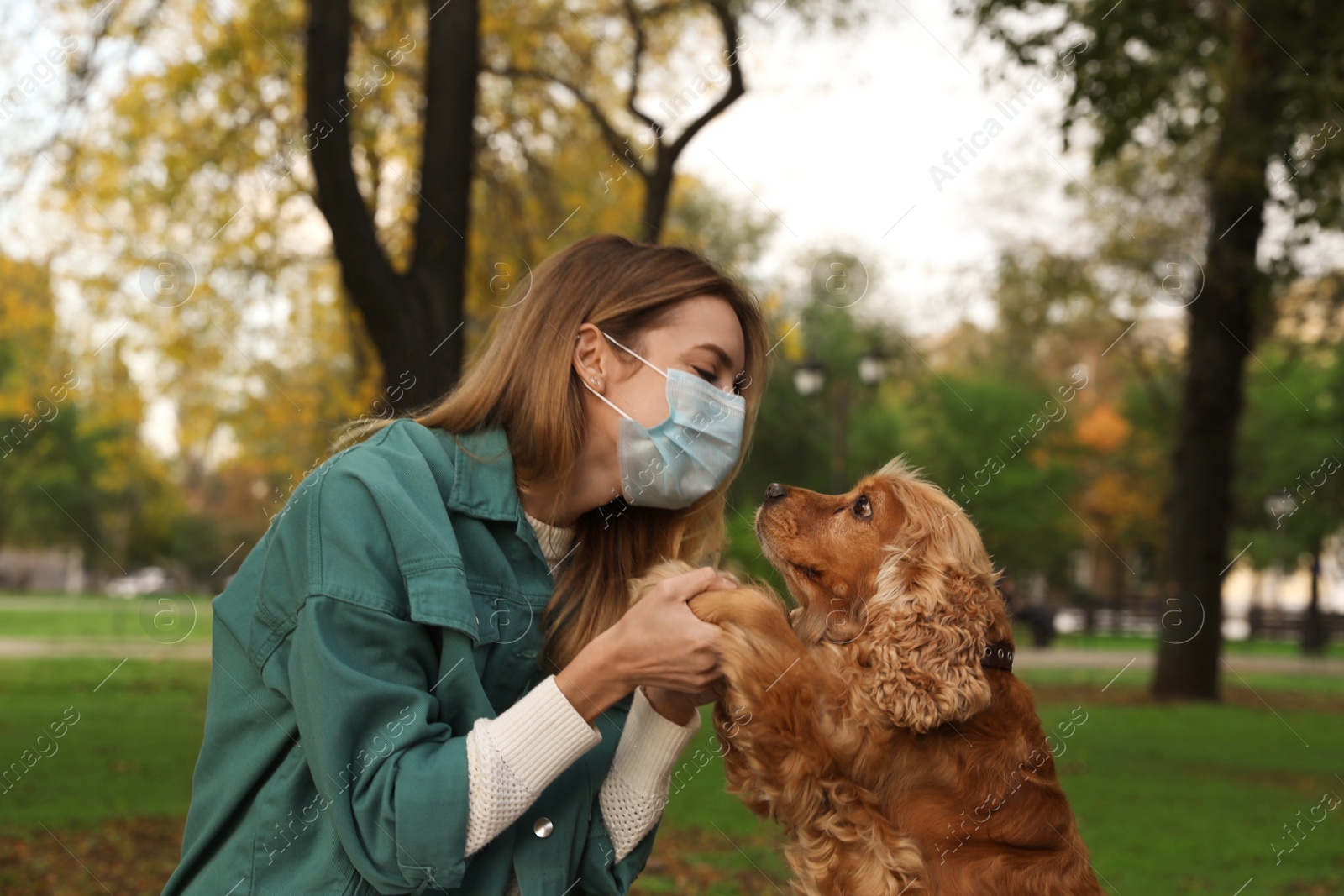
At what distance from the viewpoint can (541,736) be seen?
2357mm

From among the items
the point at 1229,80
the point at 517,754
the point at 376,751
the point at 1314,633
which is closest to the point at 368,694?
the point at 376,751

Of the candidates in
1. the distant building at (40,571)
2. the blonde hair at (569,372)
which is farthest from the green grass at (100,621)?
the distant building at (40,571)

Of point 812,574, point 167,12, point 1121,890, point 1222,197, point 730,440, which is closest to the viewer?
Answer: point 730,440

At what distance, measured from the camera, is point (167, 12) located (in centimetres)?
991

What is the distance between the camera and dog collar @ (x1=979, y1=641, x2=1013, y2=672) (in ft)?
10.2

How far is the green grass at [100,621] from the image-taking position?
25.3m

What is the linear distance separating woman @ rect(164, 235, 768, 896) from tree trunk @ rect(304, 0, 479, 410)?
131 inches

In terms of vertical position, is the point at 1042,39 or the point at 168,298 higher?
the point at 1042,39

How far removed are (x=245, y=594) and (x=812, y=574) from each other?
1.67 meters

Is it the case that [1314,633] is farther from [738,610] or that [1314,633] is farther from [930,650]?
[738,610]

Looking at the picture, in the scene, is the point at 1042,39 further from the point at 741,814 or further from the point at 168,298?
the point at 168,298

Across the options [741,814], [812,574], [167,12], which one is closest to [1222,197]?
[741,814]

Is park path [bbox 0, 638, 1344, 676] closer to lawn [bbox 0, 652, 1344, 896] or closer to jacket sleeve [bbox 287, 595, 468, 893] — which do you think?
lawn [bbox 0, 652, 1344, 896]

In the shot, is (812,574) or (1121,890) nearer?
(812,574)
